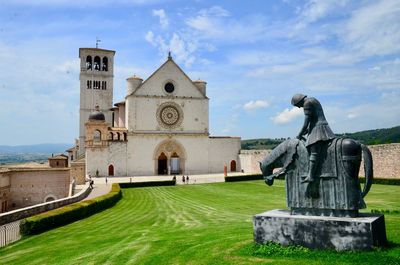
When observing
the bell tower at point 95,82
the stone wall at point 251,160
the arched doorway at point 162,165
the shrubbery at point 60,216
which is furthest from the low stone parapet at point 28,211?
the bell tower at point 95,82

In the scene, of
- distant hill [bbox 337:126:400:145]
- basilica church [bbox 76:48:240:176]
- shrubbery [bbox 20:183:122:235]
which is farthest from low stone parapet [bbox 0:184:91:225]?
distant hill [bbox 337:126:400:145]

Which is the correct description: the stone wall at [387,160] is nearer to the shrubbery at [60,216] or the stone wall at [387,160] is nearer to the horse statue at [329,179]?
the shrubbery at [60,216]

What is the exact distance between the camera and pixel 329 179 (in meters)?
8.66

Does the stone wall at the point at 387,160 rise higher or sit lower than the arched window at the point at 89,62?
lower

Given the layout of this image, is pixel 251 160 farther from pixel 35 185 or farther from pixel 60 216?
pixel 60 216

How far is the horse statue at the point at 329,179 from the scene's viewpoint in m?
8.43

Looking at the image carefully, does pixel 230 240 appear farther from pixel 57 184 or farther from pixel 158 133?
pixel 158 133

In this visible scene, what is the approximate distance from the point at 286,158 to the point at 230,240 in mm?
2802

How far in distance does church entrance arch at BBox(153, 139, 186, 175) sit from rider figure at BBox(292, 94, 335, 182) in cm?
4682

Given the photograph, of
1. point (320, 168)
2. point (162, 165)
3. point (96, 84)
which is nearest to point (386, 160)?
point (320, 168)

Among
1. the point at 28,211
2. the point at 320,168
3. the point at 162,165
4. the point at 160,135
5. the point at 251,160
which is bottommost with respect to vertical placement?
the point at 28,211

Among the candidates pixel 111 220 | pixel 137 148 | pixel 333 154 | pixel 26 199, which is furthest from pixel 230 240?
pixel 137 148

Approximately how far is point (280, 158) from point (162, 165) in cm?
4797

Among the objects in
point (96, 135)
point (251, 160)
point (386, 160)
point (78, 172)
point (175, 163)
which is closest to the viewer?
point (386, 160)
